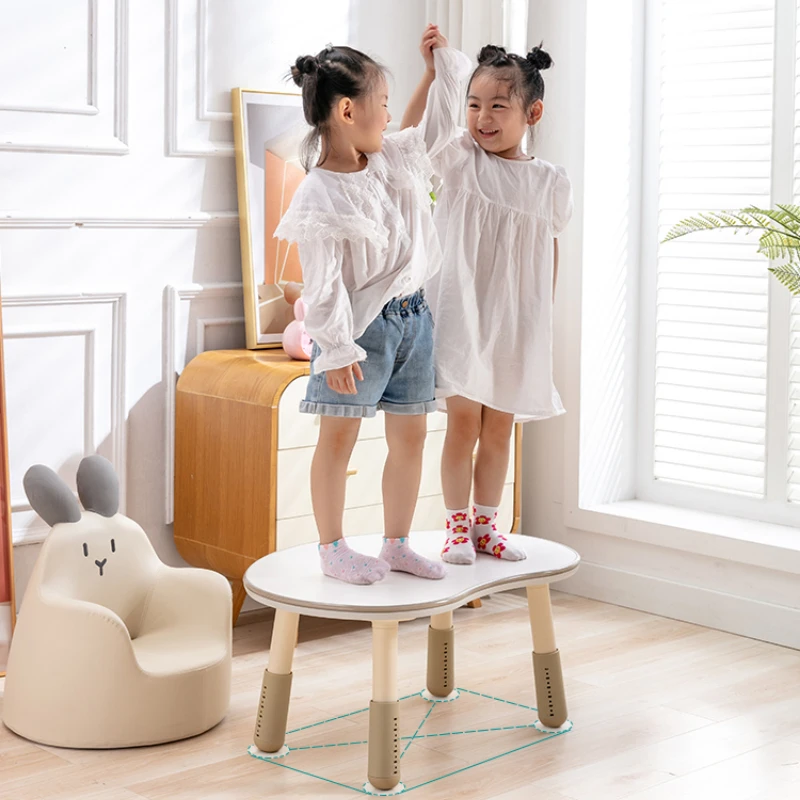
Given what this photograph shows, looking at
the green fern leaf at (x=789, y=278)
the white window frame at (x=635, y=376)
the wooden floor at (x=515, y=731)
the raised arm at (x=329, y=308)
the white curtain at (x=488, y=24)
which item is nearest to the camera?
the raised arm at (x=329, y=308)

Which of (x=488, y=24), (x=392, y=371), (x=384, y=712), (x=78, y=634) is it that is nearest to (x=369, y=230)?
(x=392, y=371)

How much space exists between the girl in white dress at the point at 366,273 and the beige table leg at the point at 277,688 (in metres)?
0.13

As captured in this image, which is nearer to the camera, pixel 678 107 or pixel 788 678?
pixel 788 678

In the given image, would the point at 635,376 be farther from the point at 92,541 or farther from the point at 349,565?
the point at 92,541

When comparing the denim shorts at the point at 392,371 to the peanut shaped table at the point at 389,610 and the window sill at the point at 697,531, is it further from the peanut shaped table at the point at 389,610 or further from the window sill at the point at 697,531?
the window sill at the point at 697,531

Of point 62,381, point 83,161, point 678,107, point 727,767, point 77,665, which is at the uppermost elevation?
point 678,107

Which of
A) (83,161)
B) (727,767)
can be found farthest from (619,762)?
(83,161)

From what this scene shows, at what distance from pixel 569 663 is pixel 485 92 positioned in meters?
1.32

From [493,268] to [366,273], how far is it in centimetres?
31

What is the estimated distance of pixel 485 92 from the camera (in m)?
2.21

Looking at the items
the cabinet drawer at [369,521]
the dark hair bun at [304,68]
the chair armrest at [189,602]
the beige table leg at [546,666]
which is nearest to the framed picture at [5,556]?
the chair armrest at [189,602]

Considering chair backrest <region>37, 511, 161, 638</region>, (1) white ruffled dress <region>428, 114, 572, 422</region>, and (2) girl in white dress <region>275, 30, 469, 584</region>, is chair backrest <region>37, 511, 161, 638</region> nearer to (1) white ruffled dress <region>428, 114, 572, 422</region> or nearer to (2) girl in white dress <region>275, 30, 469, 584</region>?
(2) girl in white dress <region>275, 30, 469, 584</region>

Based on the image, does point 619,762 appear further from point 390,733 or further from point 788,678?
point 788,678

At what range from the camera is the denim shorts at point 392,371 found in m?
2.10
